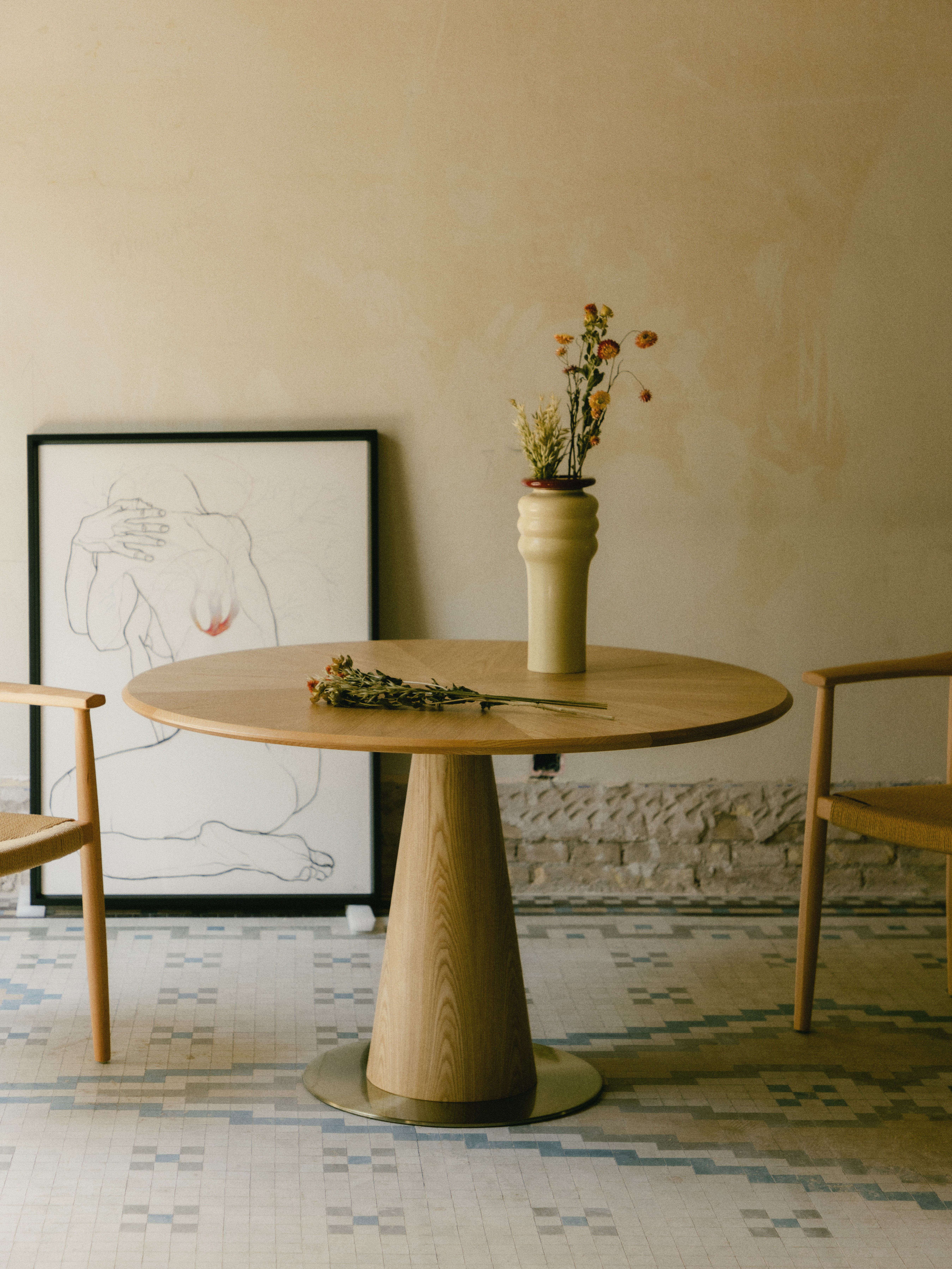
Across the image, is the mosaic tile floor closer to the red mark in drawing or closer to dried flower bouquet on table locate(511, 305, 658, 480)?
the red mark in drawing

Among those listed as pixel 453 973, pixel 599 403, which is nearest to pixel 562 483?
pixel 599 403

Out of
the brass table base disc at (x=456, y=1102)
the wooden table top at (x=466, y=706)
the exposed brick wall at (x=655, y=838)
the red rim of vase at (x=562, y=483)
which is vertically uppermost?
the red rim of vase at (x=562, y=483)

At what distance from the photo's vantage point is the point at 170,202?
3.20 meters

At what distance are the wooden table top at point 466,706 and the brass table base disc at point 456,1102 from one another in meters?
0.63

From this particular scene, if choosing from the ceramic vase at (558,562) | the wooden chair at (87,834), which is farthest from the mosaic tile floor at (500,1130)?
the ceramic vase at (558,562)

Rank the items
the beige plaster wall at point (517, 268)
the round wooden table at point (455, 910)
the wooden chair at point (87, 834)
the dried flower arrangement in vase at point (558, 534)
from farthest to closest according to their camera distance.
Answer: the beige plaster wall at point (517, 268)
the wooden chair at point (87, 834)
the dried flower arrangement in vase at point (558, 534)
the round wooden table at point (455, 910)

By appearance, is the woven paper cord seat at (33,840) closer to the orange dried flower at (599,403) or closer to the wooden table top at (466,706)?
the wooden table top at (466,706)

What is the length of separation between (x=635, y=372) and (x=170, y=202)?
3.97 ft

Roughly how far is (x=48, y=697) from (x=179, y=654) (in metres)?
0.80

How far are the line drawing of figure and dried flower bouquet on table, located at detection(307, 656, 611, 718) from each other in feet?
4.06

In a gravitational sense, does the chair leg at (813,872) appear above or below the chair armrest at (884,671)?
below

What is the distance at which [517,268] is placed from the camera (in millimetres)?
3242

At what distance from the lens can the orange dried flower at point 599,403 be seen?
216cm

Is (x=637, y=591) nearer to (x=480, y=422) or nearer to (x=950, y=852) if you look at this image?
(x=480, y=422)
